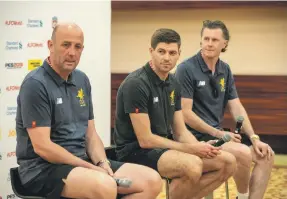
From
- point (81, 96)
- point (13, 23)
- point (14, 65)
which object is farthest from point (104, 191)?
point (13, 23)

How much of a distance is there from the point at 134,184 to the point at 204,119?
48.9 inches

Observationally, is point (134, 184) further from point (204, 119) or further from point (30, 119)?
point (204, 119)

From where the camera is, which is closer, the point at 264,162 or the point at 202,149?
the point at 202,149

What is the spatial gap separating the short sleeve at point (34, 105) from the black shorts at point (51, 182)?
0.71 feet

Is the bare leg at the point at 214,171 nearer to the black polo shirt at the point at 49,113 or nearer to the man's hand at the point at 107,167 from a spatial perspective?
the man's hand at the point at 107,167

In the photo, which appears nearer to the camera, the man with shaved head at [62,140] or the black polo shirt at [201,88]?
the man with shaved head at [62,140]

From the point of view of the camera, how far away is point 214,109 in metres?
3.63

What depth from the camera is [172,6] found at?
6.19m

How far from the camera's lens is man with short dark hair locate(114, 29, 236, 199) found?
114 inches

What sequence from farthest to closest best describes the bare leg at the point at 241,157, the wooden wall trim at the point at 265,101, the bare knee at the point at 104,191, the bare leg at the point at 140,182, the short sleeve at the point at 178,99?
the wooden wall trim at the point at 265,101, the bare leg at the point at 241,157, the short sleeve at the point at 178,99, the bare leg at the point at 140,182, the bare knee at the point at 104,191

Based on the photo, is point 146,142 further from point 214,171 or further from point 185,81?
point 185,81

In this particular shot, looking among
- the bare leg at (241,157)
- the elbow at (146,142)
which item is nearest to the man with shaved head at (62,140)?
the elbow at (146,142)

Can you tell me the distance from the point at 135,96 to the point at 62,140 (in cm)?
56

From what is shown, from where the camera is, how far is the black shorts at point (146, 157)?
2926mm
